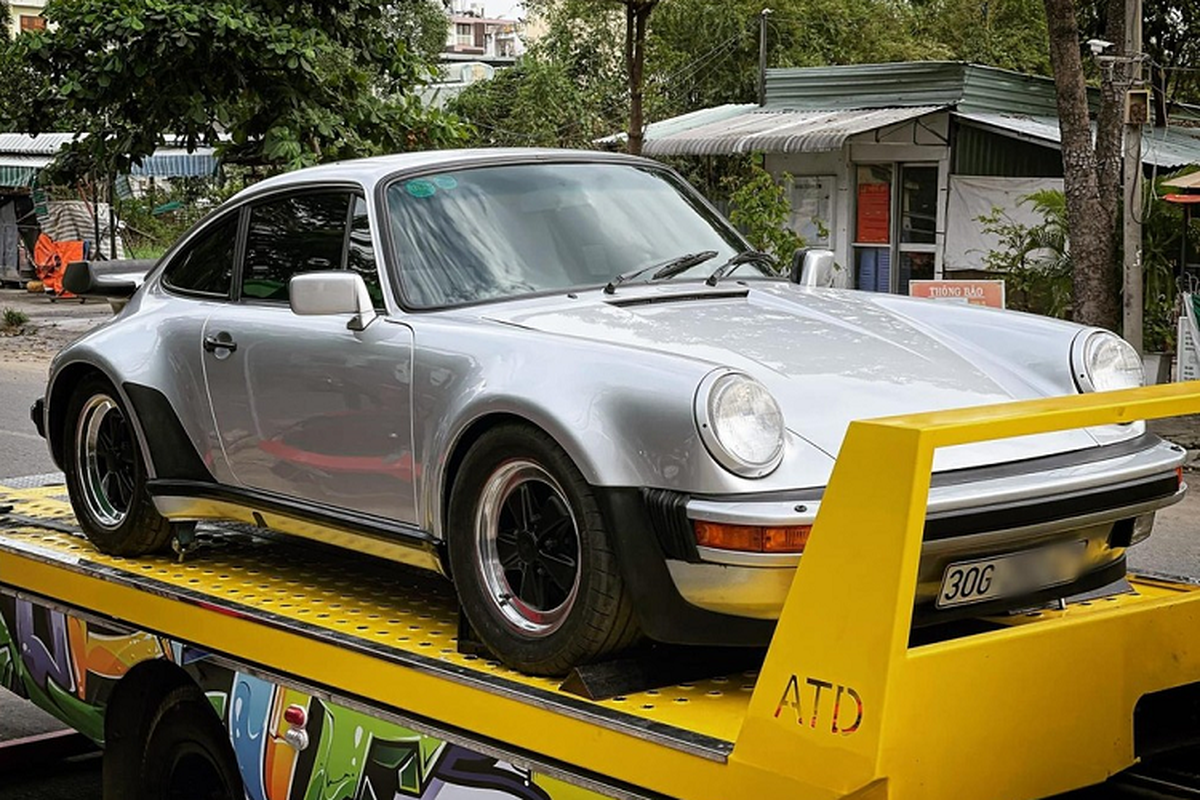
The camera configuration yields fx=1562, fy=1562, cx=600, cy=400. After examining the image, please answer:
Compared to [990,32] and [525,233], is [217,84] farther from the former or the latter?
[990,32]

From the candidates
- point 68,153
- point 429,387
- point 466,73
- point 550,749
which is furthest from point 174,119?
point 466,73

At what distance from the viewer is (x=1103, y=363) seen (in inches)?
158

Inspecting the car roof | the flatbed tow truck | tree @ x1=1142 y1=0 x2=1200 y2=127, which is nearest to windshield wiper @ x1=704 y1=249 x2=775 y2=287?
the car roof

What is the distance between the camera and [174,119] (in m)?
15.3

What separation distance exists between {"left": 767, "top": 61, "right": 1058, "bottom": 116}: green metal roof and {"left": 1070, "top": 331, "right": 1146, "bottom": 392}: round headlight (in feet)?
58.9

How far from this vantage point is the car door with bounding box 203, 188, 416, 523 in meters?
4.20

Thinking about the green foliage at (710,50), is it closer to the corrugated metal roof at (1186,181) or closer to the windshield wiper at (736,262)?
the corrugated metal roof at (1186,181)

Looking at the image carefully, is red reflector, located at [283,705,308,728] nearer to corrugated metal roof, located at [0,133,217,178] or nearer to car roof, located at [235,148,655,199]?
car roof, located at [235,148,655,199]

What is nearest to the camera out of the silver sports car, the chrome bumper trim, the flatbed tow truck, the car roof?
the flatbed tow truck

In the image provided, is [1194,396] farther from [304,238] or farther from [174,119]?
[174,119]

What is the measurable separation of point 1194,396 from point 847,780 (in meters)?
1.17

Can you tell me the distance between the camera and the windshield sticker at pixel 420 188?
4551 mm

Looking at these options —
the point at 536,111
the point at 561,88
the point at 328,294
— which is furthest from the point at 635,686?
the point at 561,88

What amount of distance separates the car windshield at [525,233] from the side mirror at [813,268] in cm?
24
